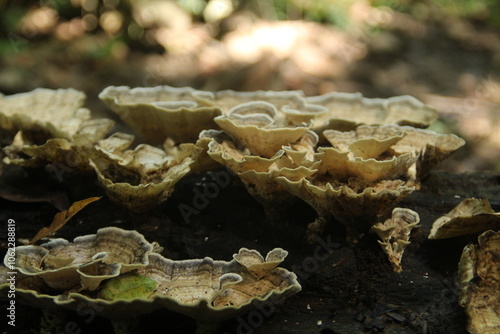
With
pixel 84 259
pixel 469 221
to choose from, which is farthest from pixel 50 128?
pixel 469 221

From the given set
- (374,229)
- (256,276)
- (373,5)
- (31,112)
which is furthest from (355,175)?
(373,5)

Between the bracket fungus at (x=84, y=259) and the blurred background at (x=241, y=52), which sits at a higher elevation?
the bracket fungus at (x=84, y=259)

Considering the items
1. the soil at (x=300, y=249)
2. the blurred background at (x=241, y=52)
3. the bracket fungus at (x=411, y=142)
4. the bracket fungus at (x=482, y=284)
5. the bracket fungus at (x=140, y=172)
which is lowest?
the blurred background at (x=241, y=52)

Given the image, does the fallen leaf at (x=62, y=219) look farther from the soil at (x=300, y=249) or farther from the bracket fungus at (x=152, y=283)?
the soil at (x=300, y=249)

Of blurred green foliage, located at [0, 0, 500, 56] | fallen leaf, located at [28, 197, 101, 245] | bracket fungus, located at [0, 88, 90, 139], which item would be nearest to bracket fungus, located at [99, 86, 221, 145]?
bracket fungus, located at [0, 88, 90, 139]

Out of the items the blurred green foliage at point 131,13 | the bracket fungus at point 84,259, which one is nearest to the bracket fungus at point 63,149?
the bracket fungus at point 84,259

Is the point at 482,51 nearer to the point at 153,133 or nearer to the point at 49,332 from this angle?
the point at 153,133

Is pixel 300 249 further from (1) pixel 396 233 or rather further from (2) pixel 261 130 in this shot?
(2) pixel 261 130
